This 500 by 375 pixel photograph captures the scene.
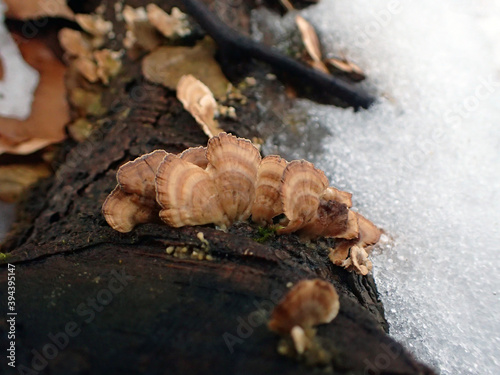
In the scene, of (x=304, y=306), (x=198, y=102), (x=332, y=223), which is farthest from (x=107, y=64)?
(x=304, y=306)

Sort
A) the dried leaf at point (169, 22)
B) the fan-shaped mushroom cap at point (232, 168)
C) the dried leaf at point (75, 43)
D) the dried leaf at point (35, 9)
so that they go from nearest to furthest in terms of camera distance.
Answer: the fan-shaped mushroom cap at point (232, 168)
the dried leaf at point (169, 22)
the dried leaf at point (35, 9)
the dried leaf at point (75, 43)

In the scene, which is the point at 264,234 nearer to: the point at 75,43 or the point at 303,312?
the point at 303,312

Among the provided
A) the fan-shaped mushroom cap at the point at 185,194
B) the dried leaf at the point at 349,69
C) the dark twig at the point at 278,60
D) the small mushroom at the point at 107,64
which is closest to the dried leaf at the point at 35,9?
the small mushroom at the point at 107,64

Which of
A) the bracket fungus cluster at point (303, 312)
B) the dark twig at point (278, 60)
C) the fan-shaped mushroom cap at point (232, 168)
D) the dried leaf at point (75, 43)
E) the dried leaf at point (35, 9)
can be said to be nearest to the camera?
the bracket fungus cluster at point (303, 312)

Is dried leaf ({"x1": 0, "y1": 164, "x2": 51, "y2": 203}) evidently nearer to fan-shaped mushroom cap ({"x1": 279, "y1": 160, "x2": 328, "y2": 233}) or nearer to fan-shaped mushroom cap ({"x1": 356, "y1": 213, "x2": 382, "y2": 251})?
fan-shaped mushroom cap ({"x1": 279, "y1": 160, "x2": 328, "y2": 233})

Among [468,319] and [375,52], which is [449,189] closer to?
[468,319]

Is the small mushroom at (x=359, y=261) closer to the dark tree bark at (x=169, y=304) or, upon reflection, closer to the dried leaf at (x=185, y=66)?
the dark tree bark at (x=169, y=304)

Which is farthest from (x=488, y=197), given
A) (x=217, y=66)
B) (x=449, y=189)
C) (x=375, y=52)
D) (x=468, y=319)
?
(x=217, y=66)

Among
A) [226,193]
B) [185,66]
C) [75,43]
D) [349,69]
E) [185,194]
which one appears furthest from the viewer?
[75,43]
